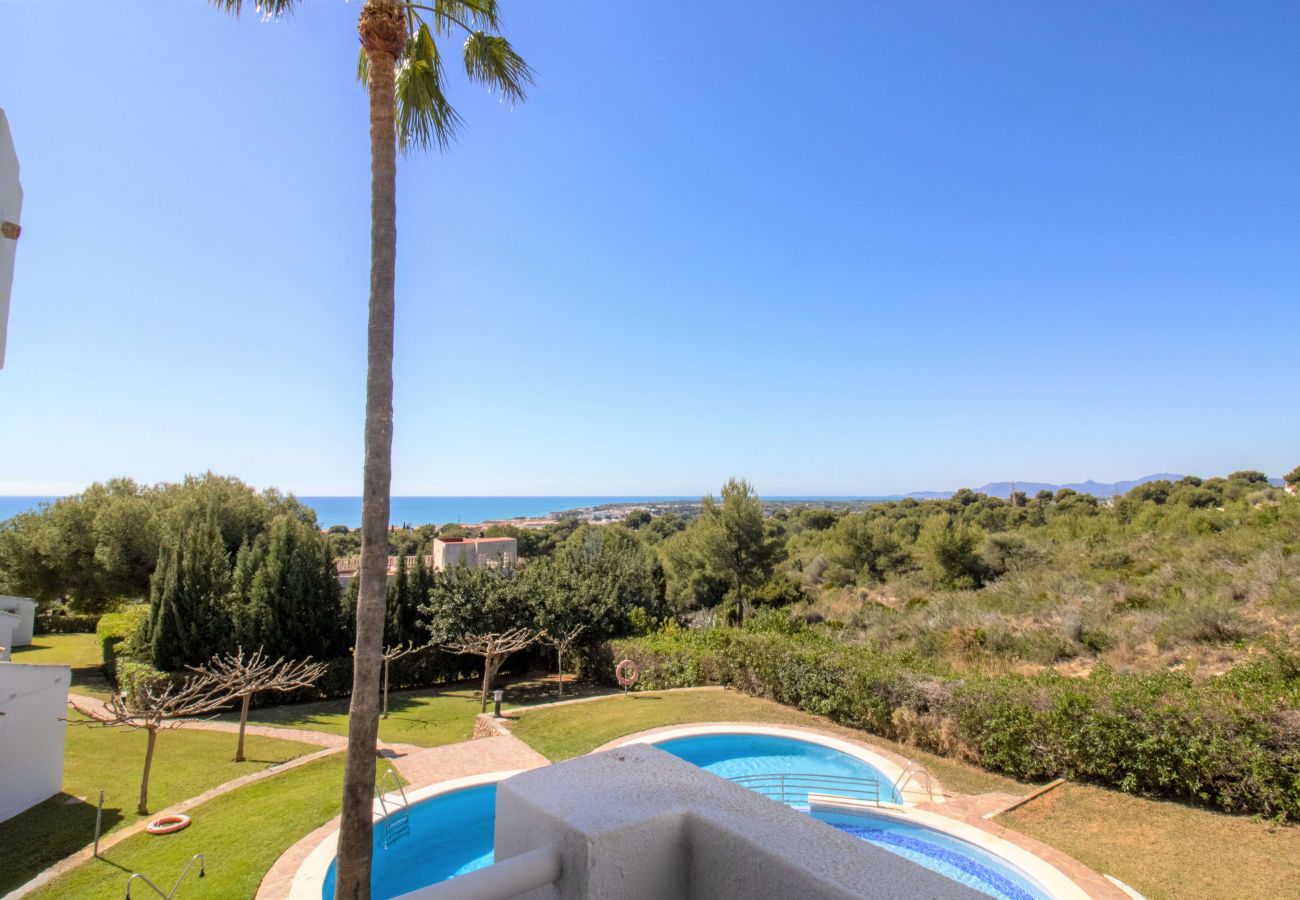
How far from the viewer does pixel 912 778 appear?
1047cm

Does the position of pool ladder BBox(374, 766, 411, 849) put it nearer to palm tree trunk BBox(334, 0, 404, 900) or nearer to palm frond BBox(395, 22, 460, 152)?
palm tree trunk BBox(334, 0, 404, 900)

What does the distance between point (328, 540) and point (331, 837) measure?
42.3ft

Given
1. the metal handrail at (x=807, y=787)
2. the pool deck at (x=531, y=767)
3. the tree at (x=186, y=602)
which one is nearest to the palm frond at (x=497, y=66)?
the pool deck at (x=531, y=767)

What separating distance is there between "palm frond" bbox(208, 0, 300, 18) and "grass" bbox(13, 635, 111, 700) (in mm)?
19829

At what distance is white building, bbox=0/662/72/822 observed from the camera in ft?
31.9

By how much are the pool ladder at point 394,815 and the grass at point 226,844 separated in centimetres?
75

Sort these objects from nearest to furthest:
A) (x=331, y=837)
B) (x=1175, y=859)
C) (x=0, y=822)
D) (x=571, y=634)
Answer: (x=1175, y=859), (x=331, y=837), (x=0, y=822), (x=571, y=634)

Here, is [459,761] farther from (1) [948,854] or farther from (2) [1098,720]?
(2) [1098,720]

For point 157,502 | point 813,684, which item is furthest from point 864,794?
point 157,502

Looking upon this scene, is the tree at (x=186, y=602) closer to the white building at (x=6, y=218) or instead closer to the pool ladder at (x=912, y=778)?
the pool ladder at (x=912, y=778)

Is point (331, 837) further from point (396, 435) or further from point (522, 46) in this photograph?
point (522, 46)

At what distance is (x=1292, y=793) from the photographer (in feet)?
26.7

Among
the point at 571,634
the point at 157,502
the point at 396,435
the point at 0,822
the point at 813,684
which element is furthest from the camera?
the point at 157,502

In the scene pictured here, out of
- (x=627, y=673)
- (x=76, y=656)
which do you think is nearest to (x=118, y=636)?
(x=76, y=656)
